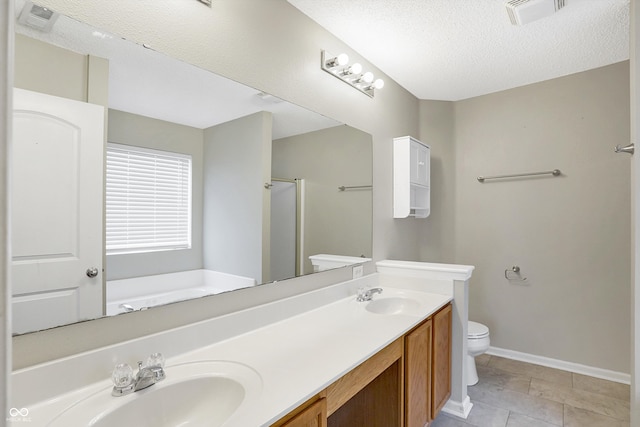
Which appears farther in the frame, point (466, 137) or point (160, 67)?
point (466, 137)

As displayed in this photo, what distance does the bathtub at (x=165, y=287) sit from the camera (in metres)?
1.08

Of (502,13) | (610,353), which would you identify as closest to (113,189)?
(502,13)

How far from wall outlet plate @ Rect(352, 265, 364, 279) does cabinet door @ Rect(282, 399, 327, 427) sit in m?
1.19

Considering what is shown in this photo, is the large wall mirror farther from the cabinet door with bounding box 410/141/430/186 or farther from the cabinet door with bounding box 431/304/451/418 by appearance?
the cabinet door with bounding box 410/141/430/186

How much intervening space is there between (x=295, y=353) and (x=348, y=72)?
1.66 meters

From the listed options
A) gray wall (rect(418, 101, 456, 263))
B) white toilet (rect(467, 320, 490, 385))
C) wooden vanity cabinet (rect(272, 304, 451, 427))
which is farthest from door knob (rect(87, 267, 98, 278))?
gray wall (rect(418, 101, 456, 263))

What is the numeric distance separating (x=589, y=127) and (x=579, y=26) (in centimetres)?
95

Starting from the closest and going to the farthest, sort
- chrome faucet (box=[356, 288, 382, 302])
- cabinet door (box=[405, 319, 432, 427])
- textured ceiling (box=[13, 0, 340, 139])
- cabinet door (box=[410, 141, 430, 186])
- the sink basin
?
the sink basin → textured ceiling (box=[13, 0, 340, 139]) → cabinet door (box=[405, 319, 432, 427]) → chrome faucet (box=[356, 288, 382, 302]) → cabinet door (box=[410, 141, 430, 186])

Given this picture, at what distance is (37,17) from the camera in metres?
0.91

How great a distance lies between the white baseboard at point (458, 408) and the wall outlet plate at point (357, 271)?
1.00 metres

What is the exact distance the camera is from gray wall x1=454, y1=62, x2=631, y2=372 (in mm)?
2494

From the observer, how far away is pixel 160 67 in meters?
1.18

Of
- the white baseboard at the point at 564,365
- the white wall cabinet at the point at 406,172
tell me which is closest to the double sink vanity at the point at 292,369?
the white wall cabinet at the point at 406,172

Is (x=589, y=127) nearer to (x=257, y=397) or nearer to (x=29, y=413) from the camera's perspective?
(x=257, y=397)
